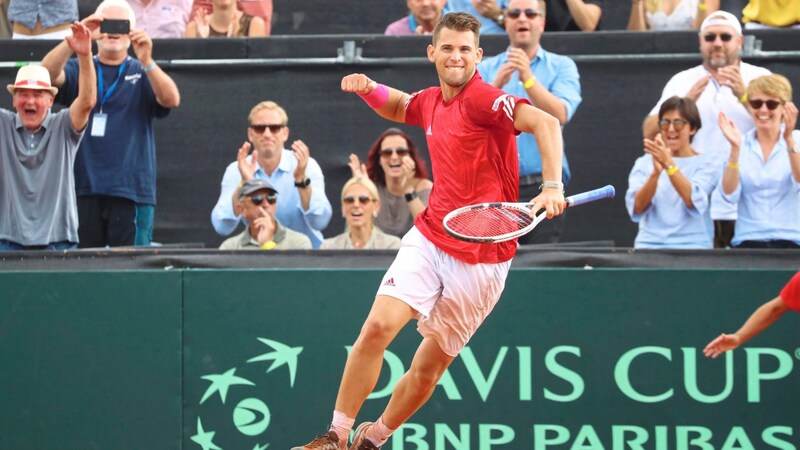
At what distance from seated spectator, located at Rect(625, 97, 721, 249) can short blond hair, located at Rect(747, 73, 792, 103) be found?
47cm

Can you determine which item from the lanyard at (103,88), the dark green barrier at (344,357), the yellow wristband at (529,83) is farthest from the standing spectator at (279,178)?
the yellow wristband at (529,83)

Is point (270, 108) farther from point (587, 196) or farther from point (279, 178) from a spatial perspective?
point (587, 196)

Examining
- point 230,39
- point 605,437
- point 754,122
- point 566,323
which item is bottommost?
point 605,437

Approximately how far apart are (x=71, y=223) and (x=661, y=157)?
4156 millimetres

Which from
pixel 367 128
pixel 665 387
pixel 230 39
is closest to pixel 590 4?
pixel 367 128

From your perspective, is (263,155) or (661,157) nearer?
(661,157)

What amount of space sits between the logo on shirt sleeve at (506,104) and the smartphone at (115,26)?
171 inches

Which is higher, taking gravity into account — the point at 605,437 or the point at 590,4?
the point at 590,4

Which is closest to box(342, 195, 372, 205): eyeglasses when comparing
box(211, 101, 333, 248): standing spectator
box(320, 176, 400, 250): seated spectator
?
box(320, 176, 400, 250): seated spectator

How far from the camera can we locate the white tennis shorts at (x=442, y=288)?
6.61 metres

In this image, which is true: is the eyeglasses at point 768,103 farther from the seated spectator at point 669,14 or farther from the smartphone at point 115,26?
the smartphone at point 115,26

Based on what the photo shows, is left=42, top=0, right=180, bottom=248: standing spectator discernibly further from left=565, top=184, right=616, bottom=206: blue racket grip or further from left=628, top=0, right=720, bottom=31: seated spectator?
left=565, top=184, right=616, bottom=206: blue racket grip

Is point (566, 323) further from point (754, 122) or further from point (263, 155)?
point (263, 155)

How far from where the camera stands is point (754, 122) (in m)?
9.48
